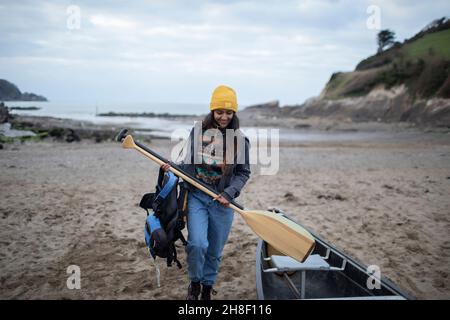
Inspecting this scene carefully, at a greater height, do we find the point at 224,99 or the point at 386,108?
the point at 386,108

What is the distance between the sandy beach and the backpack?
Result: 35.4 inches

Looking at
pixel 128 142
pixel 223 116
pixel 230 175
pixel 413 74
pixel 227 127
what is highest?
pixel 413 74

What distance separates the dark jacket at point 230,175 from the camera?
3328mm

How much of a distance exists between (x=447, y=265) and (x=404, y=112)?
27311 millimetres

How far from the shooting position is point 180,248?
204 inches

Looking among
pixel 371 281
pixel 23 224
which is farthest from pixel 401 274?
pixel 23 224

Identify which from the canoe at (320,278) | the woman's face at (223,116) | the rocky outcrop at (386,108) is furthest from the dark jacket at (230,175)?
the rocky outcrop at (386,108)

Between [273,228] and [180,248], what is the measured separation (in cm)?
207

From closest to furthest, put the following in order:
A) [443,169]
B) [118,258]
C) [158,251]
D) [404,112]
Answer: [158,251], [118,258], [443,169], [404,112]

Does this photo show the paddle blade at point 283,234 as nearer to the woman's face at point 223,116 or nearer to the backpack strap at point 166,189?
the backpack strap at point 166,189

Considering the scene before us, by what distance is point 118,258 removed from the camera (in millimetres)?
4766

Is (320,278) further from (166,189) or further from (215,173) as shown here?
(166,189)

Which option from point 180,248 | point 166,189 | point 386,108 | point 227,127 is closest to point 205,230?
point 166,189

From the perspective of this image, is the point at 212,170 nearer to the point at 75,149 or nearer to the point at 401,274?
the point at 401,274
